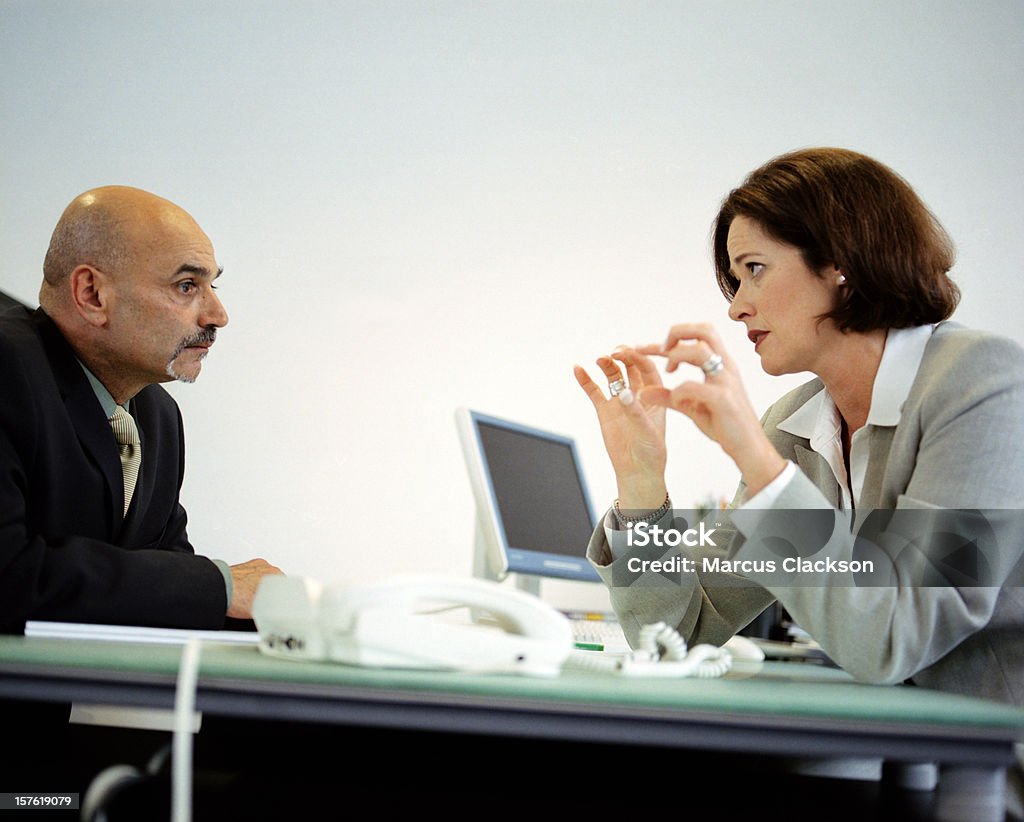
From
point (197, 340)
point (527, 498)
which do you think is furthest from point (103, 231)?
point (527, 498)

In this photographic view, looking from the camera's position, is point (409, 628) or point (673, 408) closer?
point (409, 628)

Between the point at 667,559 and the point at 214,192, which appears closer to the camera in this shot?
the point at 667,559

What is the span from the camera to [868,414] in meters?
1.41

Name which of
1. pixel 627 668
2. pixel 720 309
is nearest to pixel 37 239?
pixel 720 309

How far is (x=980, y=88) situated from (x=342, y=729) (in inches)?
133

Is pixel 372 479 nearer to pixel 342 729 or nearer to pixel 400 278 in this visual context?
pixel 400 278

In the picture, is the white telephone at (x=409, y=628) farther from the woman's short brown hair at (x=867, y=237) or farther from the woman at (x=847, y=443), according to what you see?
the woman's short brown hair at (x=867, y=237)

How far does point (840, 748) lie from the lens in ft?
2.37

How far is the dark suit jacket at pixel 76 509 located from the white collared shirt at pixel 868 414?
858 millimetres

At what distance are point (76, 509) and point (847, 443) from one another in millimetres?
1131

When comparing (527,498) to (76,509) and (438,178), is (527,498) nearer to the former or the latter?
(76,509)

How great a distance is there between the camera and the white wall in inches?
135

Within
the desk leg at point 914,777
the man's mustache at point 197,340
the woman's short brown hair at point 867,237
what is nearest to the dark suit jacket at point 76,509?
the man's mustache at point 197,340

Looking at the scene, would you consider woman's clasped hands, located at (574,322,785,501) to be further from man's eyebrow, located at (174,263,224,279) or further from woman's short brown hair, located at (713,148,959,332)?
man's eyebrow, located at (174,263,224,279)
